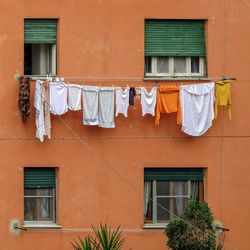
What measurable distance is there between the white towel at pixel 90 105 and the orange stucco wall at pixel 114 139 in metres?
0.31

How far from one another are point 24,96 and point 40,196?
221 centimetres

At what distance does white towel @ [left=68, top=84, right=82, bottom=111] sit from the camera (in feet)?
→ 95.6

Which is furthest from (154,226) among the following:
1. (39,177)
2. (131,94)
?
(131,94)

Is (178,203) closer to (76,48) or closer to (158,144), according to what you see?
(158,144)

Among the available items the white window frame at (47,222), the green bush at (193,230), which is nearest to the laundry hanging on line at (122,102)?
the white window frame at (47,222)

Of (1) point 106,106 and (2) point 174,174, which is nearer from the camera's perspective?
(1) point 106,106

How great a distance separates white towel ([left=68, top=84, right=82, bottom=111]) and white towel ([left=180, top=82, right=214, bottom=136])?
2.14 m

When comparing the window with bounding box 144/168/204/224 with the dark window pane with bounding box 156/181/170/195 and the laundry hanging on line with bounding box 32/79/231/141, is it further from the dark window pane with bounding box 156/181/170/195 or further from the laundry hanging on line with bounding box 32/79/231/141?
the laundry hanging on line with bounding box 32/79/231/141

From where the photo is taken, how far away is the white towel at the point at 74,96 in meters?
29.1

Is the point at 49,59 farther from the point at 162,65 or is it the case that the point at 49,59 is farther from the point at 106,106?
the point at 162,65

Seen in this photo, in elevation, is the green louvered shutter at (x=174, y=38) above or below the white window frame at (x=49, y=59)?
above

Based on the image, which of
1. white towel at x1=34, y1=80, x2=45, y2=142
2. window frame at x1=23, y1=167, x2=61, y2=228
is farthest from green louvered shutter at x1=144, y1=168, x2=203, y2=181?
white towel at x1=34, y1=80, x2=45, y2=142

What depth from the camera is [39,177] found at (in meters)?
29.5

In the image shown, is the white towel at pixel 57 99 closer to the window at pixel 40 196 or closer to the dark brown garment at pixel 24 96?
the dark brown garment at pixel 24 96
